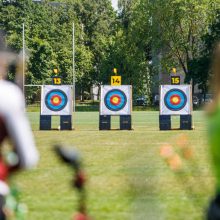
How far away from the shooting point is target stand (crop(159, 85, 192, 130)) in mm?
24484

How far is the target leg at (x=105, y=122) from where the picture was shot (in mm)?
24766

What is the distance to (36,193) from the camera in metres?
9.24

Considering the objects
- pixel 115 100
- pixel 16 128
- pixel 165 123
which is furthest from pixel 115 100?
pixel 16 128

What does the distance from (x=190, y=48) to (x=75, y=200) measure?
58.3 metres

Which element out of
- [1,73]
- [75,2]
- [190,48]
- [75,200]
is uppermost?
[75,2]

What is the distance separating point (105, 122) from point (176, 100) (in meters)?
2.31

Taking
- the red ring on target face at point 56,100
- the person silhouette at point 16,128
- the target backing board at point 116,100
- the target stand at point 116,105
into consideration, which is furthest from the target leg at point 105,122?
the person silhouette at point 16,128

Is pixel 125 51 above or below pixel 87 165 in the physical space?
above

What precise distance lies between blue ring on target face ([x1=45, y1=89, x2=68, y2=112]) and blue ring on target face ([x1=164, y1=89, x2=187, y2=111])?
312 centimetres

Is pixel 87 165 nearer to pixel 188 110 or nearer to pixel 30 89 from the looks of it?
pixel 188 110

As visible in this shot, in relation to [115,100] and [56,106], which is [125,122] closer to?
[115,100]

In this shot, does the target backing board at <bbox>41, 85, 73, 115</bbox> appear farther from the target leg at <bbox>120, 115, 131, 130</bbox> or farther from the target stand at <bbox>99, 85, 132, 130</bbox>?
the target leg at <bbox>120, 115, 131, 130</bbox>

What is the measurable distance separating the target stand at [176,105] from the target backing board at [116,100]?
103cm

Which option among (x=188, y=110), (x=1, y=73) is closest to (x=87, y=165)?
(x=1, y=73)
